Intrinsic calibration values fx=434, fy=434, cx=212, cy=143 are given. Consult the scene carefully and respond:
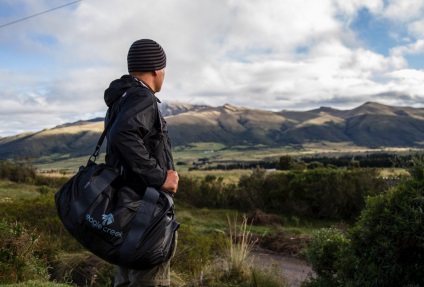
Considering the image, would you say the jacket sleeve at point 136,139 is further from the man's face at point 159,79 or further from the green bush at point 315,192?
the green bush at point 315,192

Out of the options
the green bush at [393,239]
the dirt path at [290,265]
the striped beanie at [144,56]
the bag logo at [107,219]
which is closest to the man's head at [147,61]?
the striped beanie at [144,56]

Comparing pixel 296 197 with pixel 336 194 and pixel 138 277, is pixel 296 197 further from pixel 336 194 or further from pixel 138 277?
pixel 138 277

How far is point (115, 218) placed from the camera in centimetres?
260

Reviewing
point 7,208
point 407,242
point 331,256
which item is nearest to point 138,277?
point 407,242

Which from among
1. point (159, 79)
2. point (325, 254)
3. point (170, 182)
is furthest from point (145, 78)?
point (325, 254)

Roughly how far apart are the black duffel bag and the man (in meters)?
0.10

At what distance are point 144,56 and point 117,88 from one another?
30cm

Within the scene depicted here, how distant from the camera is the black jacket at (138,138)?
8.80 ft

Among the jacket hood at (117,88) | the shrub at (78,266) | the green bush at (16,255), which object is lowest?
the shrub at (78,266)

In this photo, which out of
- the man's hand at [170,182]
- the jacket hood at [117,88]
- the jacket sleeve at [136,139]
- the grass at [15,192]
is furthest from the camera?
the grass at [15,192]

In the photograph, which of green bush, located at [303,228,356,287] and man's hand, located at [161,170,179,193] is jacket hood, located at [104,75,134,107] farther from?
green bush, located at [303,228,356,287]

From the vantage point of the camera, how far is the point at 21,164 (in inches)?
1165

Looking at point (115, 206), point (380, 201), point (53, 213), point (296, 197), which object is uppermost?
point (115, 206)

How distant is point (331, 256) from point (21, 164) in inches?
1083
